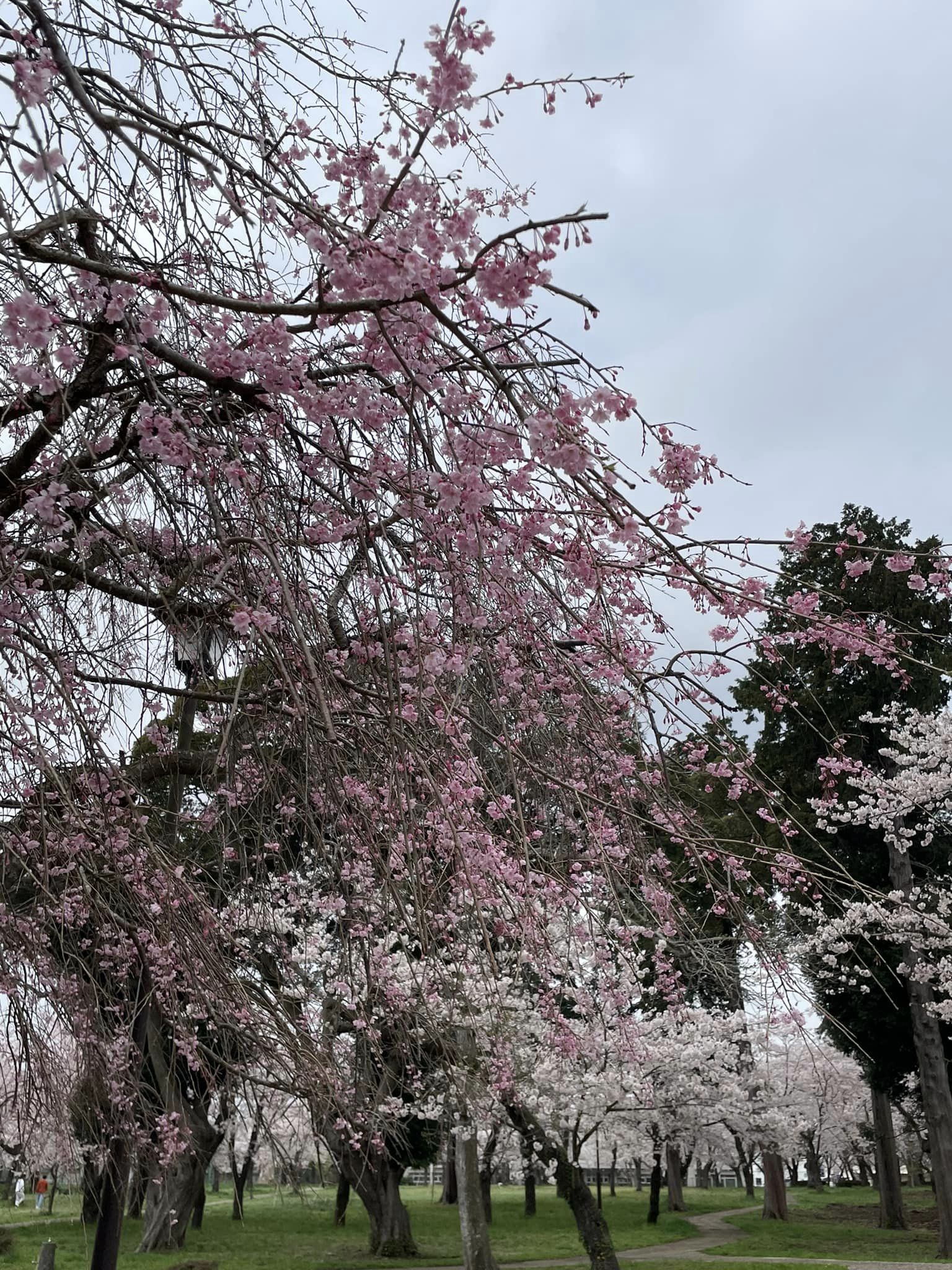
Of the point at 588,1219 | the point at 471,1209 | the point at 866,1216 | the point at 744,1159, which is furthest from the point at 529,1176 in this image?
the point at 471,1209

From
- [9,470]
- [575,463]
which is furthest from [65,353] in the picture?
[575,463]

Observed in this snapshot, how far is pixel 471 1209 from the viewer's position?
12422 mm

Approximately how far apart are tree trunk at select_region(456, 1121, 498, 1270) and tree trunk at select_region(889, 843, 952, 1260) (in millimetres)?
5819

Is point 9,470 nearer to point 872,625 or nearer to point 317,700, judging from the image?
point 317,700

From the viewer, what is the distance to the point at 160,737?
4.45 m

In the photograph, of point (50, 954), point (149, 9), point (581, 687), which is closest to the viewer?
point (581, 687)

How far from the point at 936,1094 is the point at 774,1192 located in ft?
37.4

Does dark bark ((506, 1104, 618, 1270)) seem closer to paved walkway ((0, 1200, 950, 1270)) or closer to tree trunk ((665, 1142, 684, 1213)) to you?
paved walkway ((0, 1200, 950, 1270))

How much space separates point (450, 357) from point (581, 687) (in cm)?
89

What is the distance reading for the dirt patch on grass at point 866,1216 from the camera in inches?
868

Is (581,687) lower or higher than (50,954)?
higher

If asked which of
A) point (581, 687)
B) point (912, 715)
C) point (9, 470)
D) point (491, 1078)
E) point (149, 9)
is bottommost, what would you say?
point (491, 1078)

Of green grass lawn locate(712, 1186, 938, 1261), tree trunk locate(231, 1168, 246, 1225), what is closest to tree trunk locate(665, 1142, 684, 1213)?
green grass lawn locate(712, 1186, 938, 1261)

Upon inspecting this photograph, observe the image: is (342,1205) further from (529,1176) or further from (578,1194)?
(578,1194)
